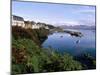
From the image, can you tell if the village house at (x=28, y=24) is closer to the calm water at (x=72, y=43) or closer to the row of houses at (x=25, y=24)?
the row of houses at (x=25, y=24)

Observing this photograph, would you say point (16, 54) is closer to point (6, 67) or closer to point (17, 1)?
point (6, 67)

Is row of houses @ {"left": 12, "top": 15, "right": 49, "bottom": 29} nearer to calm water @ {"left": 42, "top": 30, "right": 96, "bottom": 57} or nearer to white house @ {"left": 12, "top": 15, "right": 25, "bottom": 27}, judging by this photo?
white house @ {"left": 12, "top": 15, "right": 25, "bottom": 27}

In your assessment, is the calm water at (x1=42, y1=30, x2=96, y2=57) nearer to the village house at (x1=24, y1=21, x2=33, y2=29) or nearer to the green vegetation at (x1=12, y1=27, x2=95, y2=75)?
the green vegetation at (x1=12, y1=27, x2=95, y2=75)

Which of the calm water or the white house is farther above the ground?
the white house

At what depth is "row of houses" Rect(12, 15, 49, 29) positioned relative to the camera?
7.95ft

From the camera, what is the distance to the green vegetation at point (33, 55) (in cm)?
242

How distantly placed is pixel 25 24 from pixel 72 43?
59 cm

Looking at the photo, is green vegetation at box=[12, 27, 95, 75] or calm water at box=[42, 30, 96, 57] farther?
calm water at box=[42, 30, 96, 57]

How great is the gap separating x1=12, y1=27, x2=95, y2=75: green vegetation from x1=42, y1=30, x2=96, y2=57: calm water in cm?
6

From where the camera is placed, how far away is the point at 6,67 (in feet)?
7.80

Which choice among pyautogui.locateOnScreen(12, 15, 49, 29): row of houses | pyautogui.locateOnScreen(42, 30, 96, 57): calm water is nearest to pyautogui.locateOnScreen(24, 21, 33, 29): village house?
pyautogui.locateOnScreen(12, 15, 49, 29): row of houses

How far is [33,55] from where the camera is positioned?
248cm

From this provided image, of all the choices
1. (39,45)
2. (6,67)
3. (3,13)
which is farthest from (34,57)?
(3,13)

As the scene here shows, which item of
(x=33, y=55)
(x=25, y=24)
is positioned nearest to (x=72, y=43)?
(x=33, y=55)
